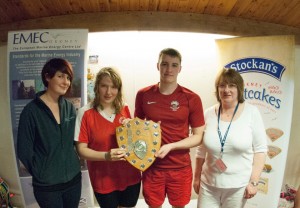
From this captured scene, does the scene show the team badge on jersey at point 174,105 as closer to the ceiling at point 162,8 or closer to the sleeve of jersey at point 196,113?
the sleeve of jersey at point 196,113

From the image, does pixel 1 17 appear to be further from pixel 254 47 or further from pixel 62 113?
pixel 254 47

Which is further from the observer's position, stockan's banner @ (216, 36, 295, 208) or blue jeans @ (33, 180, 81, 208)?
stockan's banner @ (216, 36, 295, 208)

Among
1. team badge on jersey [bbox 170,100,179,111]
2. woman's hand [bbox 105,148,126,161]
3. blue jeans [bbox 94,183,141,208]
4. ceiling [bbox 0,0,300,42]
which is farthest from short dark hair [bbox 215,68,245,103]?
ceiling [bbox 0,0,300,42]

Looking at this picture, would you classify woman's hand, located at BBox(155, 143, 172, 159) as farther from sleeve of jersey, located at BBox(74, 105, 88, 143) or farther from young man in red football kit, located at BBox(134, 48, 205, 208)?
sleeve of jersey, located at BBox(74, 105, 88, 143)

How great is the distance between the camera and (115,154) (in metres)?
1.79

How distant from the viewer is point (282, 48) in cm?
288

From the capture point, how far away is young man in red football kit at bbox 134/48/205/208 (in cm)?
196

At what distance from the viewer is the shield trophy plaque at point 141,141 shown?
187cm

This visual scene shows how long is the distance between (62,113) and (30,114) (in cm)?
21

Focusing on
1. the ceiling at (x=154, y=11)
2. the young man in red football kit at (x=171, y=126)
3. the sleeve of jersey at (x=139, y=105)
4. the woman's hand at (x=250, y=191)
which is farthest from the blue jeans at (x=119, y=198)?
the ceiling at (x=154, y=11)

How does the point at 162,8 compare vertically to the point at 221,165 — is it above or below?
above

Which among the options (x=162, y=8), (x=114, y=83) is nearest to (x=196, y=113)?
(x=114, y=83)

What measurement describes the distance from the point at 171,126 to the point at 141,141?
0.92 ft

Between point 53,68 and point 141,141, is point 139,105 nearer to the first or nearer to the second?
point 141,141
